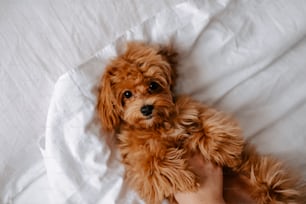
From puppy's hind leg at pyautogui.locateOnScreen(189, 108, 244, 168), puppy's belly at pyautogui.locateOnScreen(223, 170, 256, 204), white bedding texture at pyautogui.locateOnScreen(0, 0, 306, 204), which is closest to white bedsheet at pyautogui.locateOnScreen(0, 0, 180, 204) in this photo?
white bedding texture at pyautogui.locateOnScreen(0, 0, 306, 204)

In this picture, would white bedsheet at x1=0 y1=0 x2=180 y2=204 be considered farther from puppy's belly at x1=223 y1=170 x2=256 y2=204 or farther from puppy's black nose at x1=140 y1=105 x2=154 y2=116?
puppy's belly at x1=223 y1=170 x2=256 y2=204

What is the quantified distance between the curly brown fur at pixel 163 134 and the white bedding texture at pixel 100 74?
2.6 inches

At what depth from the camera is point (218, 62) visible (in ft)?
5.12

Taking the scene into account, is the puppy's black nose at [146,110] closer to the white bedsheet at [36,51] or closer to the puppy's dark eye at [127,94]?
the puppy's dark eye at [127,94]

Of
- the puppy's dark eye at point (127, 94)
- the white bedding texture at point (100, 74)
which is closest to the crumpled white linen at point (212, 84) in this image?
the white bedding texture at point (100, 74)

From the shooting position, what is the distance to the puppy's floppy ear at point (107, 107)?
1371mm

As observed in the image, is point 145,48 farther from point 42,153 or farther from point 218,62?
point 42,153

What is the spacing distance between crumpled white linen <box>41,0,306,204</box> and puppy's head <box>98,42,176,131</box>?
62 mm

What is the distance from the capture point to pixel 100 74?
144 cm

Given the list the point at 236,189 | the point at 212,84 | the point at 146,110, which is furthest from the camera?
the point at 212,84

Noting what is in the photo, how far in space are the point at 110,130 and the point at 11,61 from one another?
0.42m

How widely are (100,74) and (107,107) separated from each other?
0.42 ft

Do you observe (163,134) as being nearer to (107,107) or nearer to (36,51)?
(107,107)

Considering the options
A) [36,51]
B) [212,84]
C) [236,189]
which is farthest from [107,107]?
[236,189]
